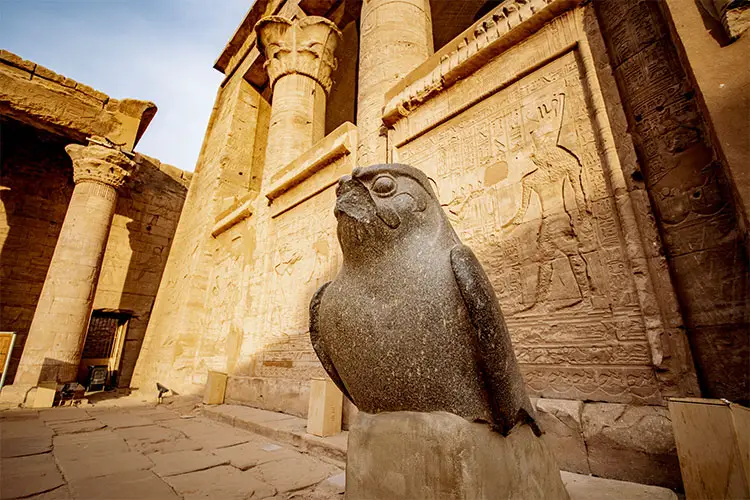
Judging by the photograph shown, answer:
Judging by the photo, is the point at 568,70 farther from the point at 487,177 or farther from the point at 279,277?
the point at 279,277

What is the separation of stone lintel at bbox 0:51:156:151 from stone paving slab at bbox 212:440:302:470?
8.88m

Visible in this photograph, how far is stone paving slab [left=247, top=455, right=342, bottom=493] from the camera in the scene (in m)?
2.24

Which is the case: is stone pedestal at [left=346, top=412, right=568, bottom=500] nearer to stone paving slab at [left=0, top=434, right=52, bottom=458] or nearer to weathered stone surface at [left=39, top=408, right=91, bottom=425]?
stone paving slab at [left=0, top=434, right=52, bottom=458]

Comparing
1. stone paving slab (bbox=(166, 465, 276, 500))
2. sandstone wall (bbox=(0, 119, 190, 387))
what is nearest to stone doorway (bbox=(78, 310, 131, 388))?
sandstone wall (bbox=(0, 119, 190, 387))

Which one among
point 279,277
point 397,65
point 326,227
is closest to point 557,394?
point 326,227

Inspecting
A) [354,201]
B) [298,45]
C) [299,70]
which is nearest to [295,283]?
[354,201]

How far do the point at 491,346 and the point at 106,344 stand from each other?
1403 cm

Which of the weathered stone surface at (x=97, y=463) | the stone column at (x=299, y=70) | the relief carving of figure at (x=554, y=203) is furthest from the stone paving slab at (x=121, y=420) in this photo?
the stone column at (x=299, y=70)

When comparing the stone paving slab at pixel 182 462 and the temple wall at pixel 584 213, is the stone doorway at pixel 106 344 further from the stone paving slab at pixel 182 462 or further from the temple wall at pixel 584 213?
the stone paving slab at pixel 182 462

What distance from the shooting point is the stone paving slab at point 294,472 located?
2236 millimetres

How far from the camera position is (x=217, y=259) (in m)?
7.78

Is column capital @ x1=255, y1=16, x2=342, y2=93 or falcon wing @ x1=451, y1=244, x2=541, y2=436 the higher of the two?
column capital @ x1=255, y1=16, x2=342, y2=93

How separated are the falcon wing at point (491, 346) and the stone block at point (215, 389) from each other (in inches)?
207

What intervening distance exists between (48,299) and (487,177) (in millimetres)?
8748
